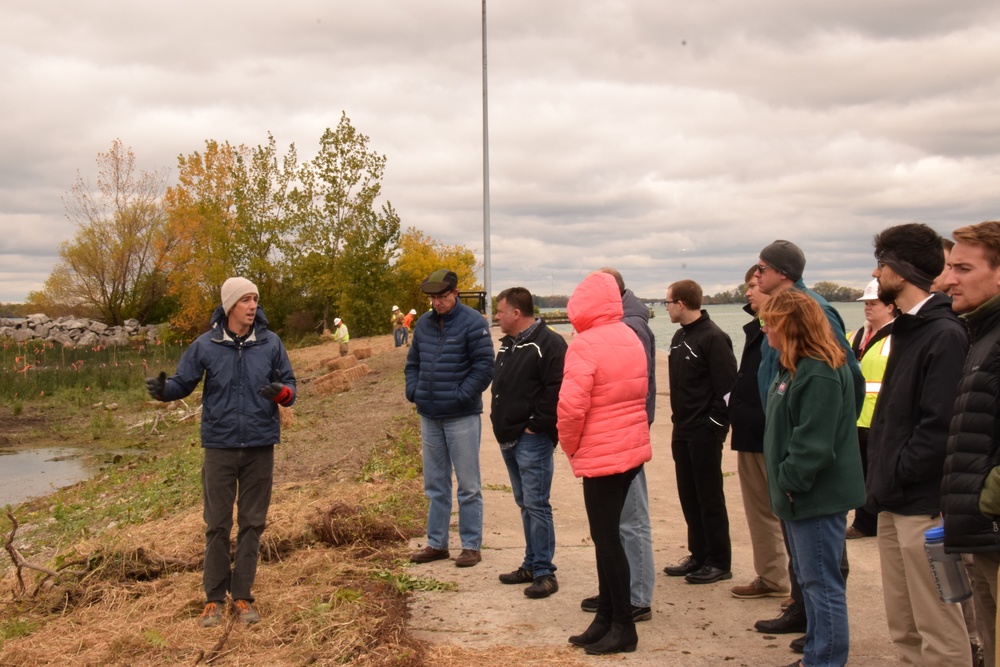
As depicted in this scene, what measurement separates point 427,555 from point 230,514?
1.72 m

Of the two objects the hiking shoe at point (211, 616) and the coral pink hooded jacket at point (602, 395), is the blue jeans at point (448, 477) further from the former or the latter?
the coral pink hooded jacket at point (602, 395)

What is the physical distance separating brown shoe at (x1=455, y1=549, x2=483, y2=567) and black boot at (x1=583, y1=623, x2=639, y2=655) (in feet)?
6.49

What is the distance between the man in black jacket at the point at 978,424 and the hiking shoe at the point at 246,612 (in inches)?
158

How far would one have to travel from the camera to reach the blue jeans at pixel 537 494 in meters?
6.28

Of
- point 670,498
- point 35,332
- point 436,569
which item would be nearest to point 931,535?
point 436,569

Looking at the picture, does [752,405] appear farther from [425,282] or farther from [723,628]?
[425,282]

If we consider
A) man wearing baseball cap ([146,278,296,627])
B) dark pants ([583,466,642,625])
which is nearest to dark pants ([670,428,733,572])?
dark pants ([583,466,642,625])

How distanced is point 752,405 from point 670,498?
3859mm

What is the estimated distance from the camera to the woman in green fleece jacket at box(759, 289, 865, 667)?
4445mm

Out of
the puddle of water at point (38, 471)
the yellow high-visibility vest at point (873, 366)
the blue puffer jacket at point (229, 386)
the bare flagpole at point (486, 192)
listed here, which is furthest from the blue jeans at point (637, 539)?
the bare flagpole at point (486, 192)

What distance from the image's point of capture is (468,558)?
22.8ft

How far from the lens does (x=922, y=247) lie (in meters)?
4.37

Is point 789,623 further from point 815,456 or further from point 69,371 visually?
point 69,371

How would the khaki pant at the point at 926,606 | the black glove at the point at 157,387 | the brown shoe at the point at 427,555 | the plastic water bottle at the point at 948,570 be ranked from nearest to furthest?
1. the plastic water bottle at the point at 948,570
2. the khaki pant at the point at 926,606
3. the black glove at the point at 157,387
4. the brown shoe at the point at 427,555
